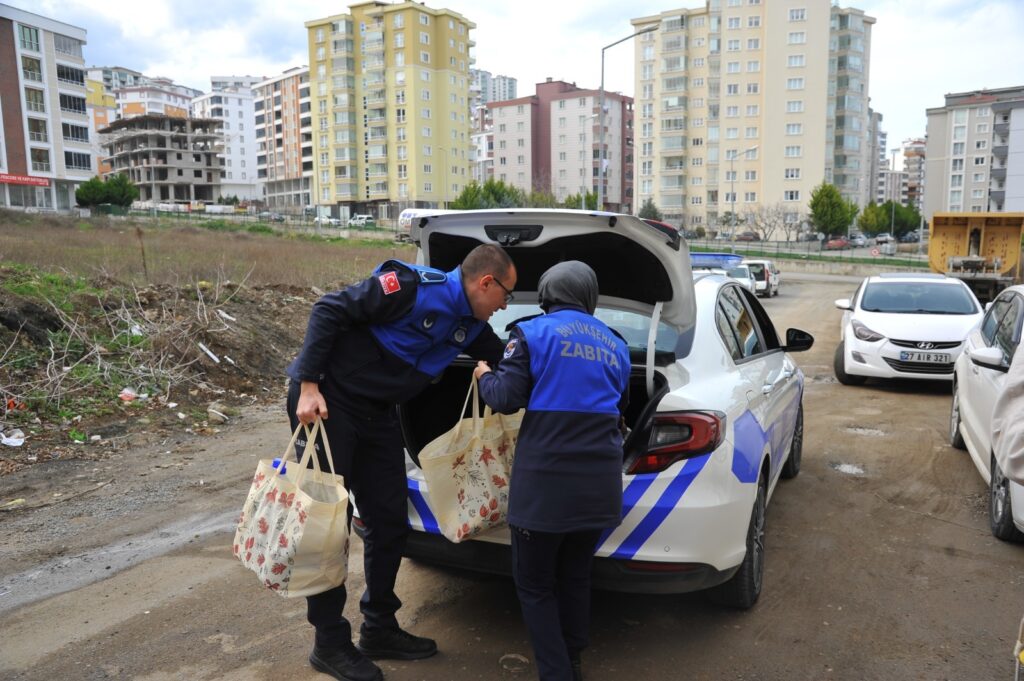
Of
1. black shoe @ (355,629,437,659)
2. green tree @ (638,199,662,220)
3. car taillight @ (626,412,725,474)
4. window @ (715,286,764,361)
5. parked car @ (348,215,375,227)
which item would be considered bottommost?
black shoe @ (355,629,437,659)

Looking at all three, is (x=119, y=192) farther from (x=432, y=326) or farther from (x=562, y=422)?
(x=562, y=422)

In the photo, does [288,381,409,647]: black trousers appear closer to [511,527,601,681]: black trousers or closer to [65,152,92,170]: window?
[511,527,601,681]: black trousers

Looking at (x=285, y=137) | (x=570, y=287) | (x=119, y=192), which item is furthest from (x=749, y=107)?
(x=570, y=287)

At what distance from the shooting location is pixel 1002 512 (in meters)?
4.79

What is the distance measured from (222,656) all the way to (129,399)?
541 cm

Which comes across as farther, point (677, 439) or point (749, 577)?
point (749, 577)

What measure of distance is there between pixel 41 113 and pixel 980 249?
71248 millimetres

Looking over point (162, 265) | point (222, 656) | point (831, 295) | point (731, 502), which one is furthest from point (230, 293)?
point (831, 295)

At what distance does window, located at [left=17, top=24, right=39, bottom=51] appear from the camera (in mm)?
63938

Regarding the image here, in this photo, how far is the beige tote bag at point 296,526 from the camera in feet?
9.73

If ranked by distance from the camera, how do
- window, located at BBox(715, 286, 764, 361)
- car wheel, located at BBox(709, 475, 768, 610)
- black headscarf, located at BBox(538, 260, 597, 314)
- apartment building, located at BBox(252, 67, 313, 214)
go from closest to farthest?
black headscarf, located at BBox(538, 260, 597, 314), car wheel, located at BBox(709, 475, 768, 610), window, located at BBox(715, 286, 764, 361), apartment building, located at BBox(252, 67, 313, 214)

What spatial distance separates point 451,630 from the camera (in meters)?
3.71

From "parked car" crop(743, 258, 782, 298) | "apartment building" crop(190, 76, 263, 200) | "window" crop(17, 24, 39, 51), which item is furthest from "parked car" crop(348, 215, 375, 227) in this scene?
"apartment building" crop(190, 76, 263, 200)

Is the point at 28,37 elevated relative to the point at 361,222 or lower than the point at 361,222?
elevated
